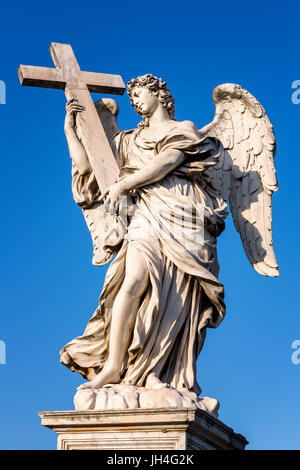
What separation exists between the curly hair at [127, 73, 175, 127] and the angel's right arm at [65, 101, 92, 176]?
0.59 meters

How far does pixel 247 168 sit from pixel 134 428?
3.38 meters

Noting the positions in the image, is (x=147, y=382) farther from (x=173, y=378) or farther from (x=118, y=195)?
(x=118, y=195)

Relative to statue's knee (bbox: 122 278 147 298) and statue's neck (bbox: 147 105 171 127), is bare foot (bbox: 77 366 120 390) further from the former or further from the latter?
statue's neck (bbox: 147 105 171 127)

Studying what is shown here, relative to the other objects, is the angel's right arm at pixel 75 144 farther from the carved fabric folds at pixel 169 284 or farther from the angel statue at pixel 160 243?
the carved fabric folds at pixel 169 284

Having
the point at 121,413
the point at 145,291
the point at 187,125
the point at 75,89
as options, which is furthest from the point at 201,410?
the point at 75,89

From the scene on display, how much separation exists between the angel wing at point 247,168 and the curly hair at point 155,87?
79cm

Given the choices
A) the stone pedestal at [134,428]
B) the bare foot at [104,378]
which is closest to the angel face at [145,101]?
the bare foot at [104,378]

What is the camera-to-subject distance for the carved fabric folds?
8844 mm

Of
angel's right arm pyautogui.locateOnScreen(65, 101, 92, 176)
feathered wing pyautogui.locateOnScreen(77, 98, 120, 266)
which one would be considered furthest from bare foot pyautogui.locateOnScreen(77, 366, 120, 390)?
angel's right arm pyautogui.locateOnScreen(65, 101, 92, 176)

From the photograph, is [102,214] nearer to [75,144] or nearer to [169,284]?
[75,144]

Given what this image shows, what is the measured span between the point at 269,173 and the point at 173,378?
2.56 metres
